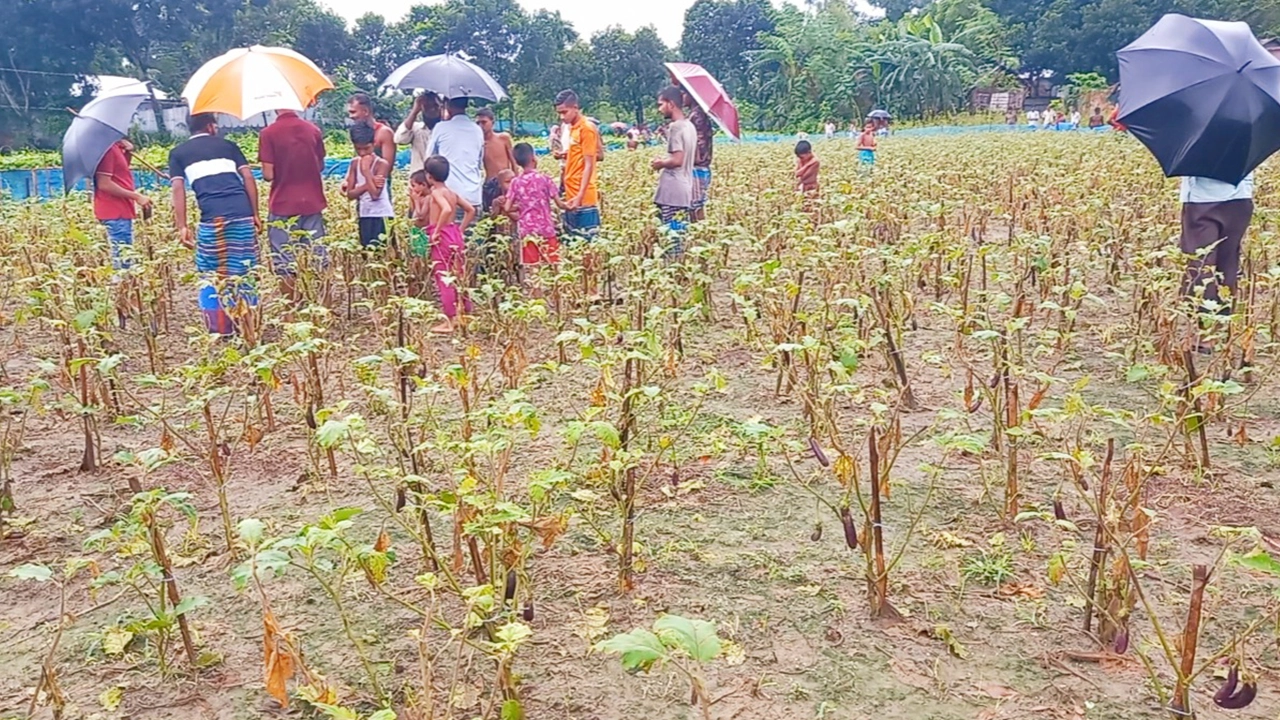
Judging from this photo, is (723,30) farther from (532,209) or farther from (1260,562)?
(1260,562)

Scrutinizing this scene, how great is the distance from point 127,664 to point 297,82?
4280 mm

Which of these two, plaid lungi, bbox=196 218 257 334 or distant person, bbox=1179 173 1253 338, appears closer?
distant person, bbox=1179 173 1253 338

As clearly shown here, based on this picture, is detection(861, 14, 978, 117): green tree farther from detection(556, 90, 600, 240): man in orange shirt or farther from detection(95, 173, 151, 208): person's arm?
detection(95, 173, 151, 208): person's arm

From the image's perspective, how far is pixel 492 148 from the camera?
23.2ft

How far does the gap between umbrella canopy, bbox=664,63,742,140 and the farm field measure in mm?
2186

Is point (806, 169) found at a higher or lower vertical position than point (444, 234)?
higher

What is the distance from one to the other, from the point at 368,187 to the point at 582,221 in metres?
1.48

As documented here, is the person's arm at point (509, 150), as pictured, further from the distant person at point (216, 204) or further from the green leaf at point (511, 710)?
the green leaf at point (511, 710)

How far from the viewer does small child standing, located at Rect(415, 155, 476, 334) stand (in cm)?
573

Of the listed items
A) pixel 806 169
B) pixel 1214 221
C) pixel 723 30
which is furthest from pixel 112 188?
pixel 723 30

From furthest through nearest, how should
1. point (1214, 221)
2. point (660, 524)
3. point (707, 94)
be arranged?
1. point (707, 94)
2. point (1214, 221)
3. point (660, 524)

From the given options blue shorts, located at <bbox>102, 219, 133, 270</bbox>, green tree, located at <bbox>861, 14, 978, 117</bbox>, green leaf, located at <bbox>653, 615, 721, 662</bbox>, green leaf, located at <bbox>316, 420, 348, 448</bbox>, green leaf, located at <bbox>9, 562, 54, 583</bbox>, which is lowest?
green leaf, located at <bbox>9, 562, 54, 583</bbox>

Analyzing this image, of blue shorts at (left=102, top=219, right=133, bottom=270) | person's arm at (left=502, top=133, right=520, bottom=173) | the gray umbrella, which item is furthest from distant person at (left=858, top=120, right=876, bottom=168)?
the gray umbrella

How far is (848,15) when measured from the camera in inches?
1826
